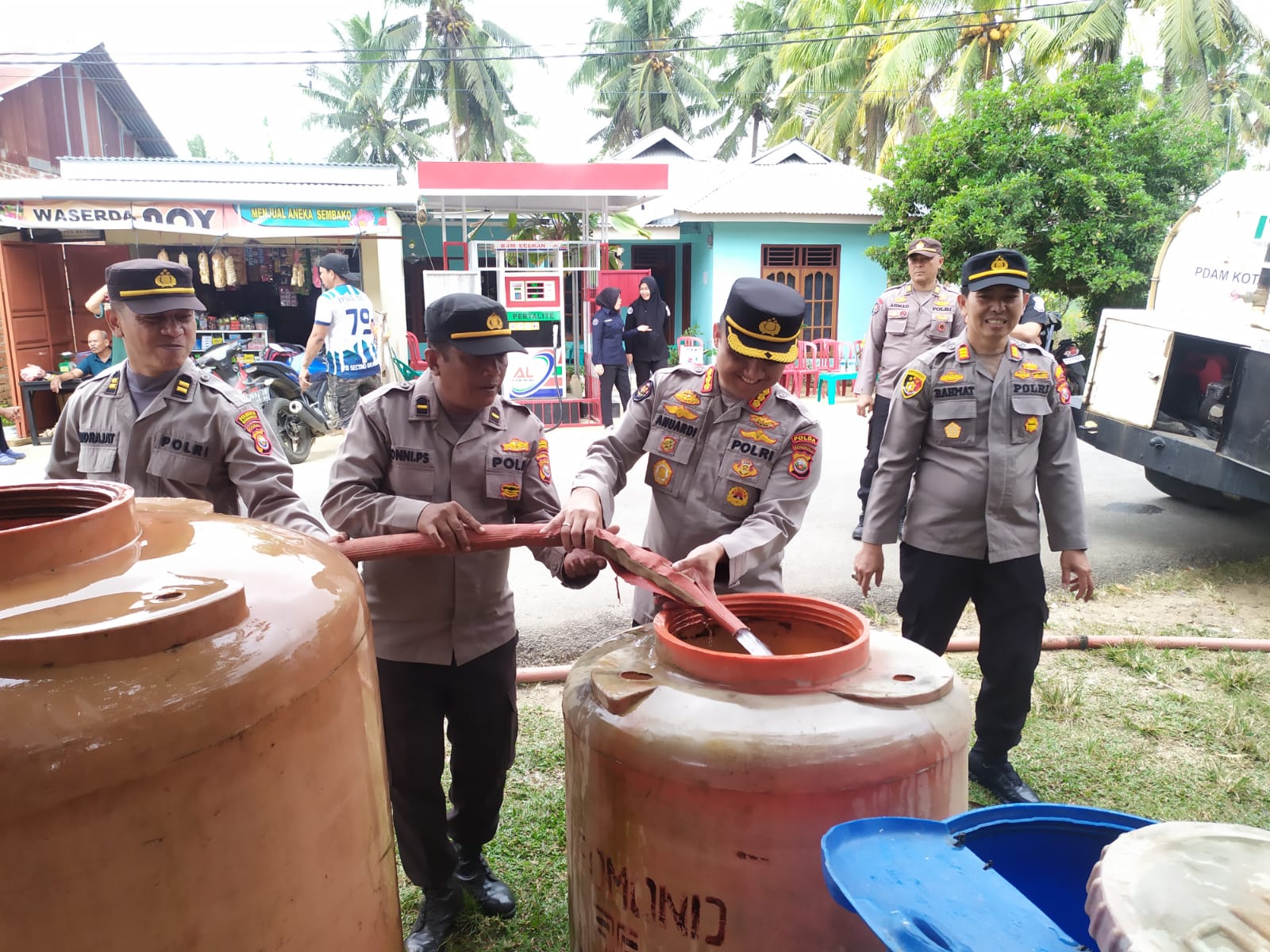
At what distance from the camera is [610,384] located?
10922mm

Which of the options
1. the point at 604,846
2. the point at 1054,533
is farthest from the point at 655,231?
the point at 604,846

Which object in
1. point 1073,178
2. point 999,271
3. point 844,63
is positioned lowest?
point 999,271

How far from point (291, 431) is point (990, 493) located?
294 inches

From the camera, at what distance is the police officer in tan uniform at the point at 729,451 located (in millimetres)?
2447

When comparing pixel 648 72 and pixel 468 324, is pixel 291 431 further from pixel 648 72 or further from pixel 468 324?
pixel 648 72

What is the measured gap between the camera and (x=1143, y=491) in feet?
25.2

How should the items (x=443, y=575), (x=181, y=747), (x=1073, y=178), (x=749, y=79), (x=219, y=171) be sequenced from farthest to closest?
(x=749, y=79), (x=219, y=171), (x=1073, y=178), (x=443, y=575), (x=181, y=747)

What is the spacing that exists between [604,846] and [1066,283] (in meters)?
9.14

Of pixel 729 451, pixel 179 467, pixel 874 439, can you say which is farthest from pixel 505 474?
pixel 874 439

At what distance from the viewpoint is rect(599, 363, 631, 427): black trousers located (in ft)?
35.4

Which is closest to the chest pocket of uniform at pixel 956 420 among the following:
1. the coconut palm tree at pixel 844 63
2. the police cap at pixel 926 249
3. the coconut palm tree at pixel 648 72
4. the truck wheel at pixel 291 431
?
the police cap at pixel 926 249

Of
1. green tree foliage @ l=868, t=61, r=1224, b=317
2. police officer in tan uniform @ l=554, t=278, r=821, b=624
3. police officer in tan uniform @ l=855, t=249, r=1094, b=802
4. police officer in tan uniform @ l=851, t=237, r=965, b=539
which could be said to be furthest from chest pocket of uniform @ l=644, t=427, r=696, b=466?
green tree foliage @ l=868, t=61, r=1224, b=317

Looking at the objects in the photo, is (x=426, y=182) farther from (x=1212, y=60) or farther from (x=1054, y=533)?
(x=1212, y=60)

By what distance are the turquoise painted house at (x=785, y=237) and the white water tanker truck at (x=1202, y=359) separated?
10.2 meters
